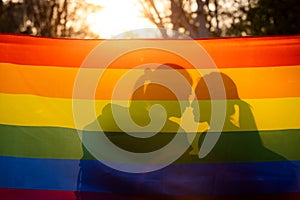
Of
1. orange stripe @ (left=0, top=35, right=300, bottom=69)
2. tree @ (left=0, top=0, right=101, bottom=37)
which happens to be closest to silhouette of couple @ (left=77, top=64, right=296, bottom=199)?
orange stripe @ (left=0, top=35, right=300, bottom=69)

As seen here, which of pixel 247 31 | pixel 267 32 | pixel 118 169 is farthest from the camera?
pixel 247 31

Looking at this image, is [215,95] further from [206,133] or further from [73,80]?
[73,80]

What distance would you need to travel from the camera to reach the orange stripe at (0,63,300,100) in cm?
493

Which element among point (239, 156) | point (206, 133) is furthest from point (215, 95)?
point (239, 156)

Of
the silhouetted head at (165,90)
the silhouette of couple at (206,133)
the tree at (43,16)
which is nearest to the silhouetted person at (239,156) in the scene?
the silhouette of couple at (206,133)

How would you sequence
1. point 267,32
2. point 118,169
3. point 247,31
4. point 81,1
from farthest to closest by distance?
1. point 81,1
2. point 247,31
3. point 267,32
4. point 118,169

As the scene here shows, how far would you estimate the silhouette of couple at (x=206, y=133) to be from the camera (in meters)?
4.73

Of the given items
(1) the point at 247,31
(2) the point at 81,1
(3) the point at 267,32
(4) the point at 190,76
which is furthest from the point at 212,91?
(2) the point at 81,1

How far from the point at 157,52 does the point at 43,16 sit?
2370cm

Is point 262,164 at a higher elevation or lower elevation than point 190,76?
lower

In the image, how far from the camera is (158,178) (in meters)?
4.70

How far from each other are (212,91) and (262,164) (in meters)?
0.61

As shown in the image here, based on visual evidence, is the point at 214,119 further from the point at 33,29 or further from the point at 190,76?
the point at 33,29

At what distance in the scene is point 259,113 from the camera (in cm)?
494
